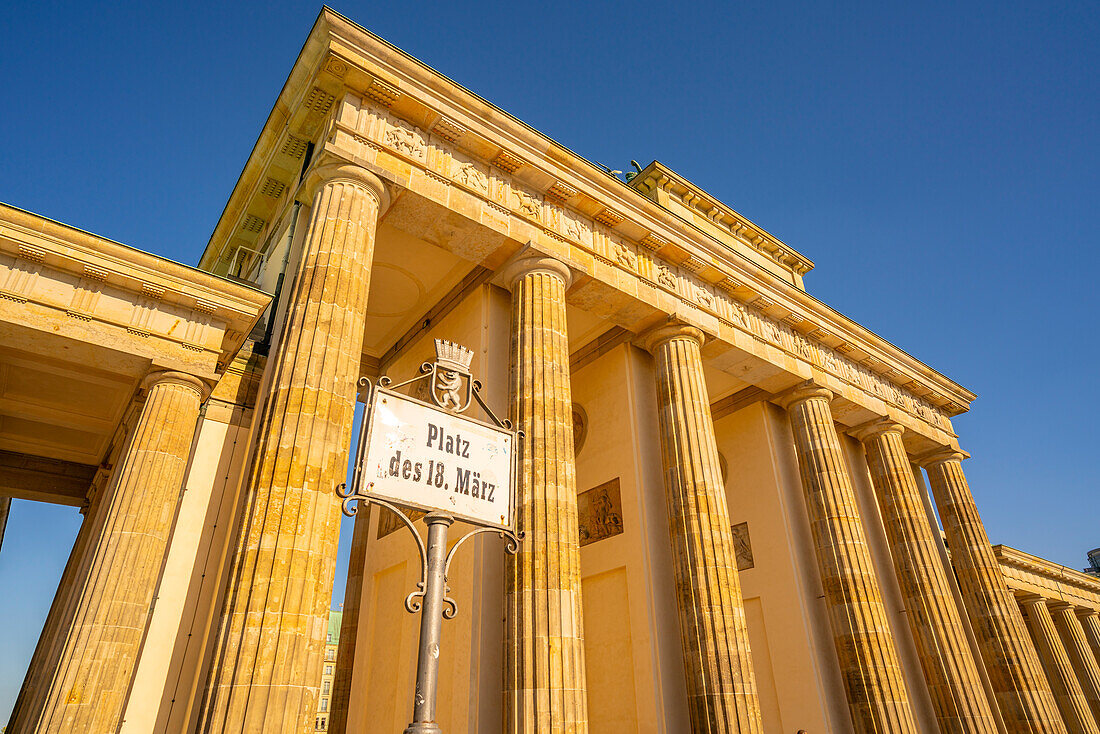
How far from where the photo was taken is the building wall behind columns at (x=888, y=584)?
13.8m

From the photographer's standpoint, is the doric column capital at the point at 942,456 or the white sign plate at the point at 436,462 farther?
the doric column capital at the point at 942,456

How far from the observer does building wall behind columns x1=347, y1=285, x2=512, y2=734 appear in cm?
851

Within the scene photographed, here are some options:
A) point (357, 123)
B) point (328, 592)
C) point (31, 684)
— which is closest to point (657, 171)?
point (357, 123)

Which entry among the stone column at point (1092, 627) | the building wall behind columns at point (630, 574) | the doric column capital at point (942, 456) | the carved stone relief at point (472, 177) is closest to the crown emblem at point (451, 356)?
the carved stone relief at point (472, 177)

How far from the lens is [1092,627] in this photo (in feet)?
92.9

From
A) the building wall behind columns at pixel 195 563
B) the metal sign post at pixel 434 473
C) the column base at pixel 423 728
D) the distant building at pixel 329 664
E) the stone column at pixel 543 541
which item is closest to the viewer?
the column base at pixel 423 728

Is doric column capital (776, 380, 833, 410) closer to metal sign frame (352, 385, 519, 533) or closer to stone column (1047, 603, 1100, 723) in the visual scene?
metal sign frame (352, 385, 519, 533)

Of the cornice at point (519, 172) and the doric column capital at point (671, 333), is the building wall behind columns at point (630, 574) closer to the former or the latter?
the doric column capital at point (671, 333)

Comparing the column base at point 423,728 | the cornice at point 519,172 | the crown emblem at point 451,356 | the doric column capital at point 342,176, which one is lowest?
the column base at point 423,728

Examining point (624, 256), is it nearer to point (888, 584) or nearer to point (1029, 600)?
point (888, 584)

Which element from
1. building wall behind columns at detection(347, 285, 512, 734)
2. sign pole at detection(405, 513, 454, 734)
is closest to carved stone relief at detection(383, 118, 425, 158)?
building wall behind columns at detection(347, 285, 512, 734)

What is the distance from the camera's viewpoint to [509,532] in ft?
9.58

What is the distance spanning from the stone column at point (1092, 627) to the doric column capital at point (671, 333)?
28.4m

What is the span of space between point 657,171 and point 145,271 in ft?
36.8
